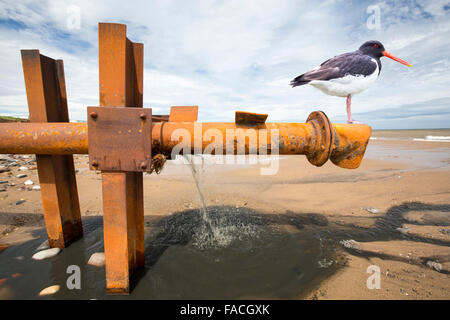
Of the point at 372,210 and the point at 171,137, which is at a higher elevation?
the point at 171,137

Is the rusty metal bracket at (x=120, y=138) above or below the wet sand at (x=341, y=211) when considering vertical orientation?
above

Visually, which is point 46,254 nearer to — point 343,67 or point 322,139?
point 322,139

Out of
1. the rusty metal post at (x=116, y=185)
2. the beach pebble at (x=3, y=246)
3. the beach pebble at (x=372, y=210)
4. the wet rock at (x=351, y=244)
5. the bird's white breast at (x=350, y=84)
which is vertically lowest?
the beach pebble at (x=3, y=246)

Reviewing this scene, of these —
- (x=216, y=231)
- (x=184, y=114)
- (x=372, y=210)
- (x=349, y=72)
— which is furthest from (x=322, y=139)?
(x=372, y=210)

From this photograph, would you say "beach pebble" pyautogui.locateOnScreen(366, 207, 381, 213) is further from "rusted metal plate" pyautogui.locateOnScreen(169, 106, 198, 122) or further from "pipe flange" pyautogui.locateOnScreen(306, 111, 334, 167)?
"rusted metal plate" pyautogui.locateOnScreen(169, 106, 198, 122)

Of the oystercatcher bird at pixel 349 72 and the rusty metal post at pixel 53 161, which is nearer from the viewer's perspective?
the rusty metal post at pixel 53 161

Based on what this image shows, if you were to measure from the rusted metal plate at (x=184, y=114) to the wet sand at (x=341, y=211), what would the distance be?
1865 mm

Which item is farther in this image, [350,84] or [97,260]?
[350,84]

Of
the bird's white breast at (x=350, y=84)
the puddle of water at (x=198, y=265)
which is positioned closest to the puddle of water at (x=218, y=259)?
the puddle of water at (x=198, y=265)

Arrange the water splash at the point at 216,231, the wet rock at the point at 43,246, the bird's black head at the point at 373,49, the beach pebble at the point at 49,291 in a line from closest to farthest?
the beach pebble at the point at 49,291 < the wet rock at the point at 43,246 < the water splash at the point at 216,231 < the bird's black head at the point at 373,49

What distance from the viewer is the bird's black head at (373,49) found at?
4254mm

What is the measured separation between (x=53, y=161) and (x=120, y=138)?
5.04 feet

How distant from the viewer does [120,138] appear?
168cm

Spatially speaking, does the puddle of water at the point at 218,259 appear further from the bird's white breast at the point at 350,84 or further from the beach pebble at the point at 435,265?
the bird's white breast at the point at 350,84
